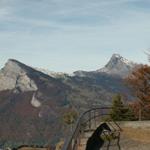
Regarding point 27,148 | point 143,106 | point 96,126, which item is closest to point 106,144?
point 96,126

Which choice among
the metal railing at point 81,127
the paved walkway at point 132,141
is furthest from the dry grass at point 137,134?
the metal railing at point 81,127

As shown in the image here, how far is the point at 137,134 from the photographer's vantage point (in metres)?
31.1

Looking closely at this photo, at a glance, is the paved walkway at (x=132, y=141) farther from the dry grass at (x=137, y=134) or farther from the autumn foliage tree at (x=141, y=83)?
the autumn foliage tree at (x=141, y=83)

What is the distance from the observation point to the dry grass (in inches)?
1186

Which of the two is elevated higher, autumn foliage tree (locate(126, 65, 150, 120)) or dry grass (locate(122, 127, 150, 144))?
autumn foliage tree (locate(126, 65, 150, 120))

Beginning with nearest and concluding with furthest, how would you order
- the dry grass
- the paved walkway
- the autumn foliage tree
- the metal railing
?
the metal railing < the paved walkway < the dry grass < the autumn foliage tree

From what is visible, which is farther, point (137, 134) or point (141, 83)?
point (141, 83)

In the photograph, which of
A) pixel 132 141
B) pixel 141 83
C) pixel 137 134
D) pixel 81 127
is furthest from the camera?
pixel 141 83

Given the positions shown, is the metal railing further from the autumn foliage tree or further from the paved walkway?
the autumn foliage tree

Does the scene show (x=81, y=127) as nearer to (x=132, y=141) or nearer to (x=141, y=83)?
(x=132, y=141)

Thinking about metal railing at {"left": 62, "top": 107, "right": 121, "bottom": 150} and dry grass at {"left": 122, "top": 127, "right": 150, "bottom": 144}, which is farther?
dry grass at {"left": 122, "top": 127, "right": 150, "bottom": 144}

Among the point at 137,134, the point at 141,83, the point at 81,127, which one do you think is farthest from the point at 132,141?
the point at 141,83

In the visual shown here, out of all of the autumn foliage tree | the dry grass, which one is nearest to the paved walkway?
the dry grass

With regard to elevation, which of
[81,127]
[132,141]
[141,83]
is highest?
[141,83]
